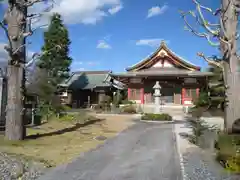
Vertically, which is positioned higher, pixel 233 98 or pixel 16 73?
pixel 16 73

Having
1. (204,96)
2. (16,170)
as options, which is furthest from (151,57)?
(16,170)

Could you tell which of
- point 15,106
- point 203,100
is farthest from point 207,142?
point 203,100

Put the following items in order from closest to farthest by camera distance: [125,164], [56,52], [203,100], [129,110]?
[125,164]
[203,100]
[129,110]
[56,52]

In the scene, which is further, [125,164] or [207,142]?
[207,142]

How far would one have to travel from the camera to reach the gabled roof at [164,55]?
29656 millimetres

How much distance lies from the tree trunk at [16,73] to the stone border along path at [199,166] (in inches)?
225

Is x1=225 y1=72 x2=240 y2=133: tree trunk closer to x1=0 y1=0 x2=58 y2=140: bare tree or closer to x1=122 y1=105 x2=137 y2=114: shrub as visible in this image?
x1=0 y1=0 x2=58 y2=140: bare tree

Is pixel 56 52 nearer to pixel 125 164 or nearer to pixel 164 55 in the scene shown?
pixel 164 55

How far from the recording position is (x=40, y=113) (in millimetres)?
18297

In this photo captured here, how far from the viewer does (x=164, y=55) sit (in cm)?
3077

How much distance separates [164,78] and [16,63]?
22.6 metres

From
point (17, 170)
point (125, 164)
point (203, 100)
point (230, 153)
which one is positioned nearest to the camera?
point (17, 170)

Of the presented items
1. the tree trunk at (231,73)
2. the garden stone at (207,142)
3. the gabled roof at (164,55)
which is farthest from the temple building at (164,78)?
the tree trunk at (231,73)

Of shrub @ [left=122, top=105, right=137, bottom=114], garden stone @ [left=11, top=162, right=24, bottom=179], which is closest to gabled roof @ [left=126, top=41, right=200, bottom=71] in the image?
shrub @ [left=122, top=105, right=137, bottom=114]
